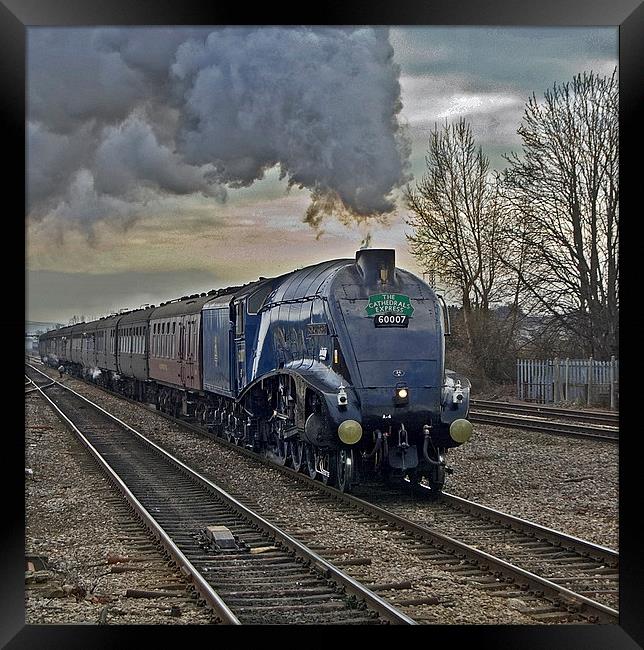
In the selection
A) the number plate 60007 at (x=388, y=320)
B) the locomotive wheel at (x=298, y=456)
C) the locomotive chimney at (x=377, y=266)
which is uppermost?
the locomotive chimney at (x=377, y=266)

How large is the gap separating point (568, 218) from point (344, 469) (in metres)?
4.80

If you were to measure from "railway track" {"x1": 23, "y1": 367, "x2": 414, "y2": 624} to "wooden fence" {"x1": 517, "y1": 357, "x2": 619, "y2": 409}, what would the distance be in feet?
17.4

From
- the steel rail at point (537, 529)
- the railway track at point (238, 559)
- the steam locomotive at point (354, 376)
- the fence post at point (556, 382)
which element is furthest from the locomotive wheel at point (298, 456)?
the fence post at point (556, 382)

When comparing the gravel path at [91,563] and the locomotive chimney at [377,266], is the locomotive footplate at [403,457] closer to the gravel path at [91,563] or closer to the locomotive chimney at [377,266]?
the locomotive chimney at [377,266]

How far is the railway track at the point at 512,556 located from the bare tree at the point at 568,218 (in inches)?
145

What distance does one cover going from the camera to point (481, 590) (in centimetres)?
644

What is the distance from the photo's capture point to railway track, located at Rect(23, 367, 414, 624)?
606 centimetres

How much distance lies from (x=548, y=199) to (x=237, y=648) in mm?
7806

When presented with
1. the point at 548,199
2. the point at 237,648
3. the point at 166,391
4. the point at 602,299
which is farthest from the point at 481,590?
the point at 166,391

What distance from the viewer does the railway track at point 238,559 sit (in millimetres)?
6059

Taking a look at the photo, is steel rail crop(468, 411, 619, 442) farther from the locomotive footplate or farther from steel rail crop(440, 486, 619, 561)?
steel rail crop(440, 486, 619, 561)

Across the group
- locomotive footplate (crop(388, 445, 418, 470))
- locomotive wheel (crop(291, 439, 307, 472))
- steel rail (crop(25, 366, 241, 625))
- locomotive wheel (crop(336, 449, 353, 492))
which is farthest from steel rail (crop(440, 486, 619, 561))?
steel rail (crop(25, 366, 241, 625))

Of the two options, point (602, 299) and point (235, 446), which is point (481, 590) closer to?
point (602, 299)
